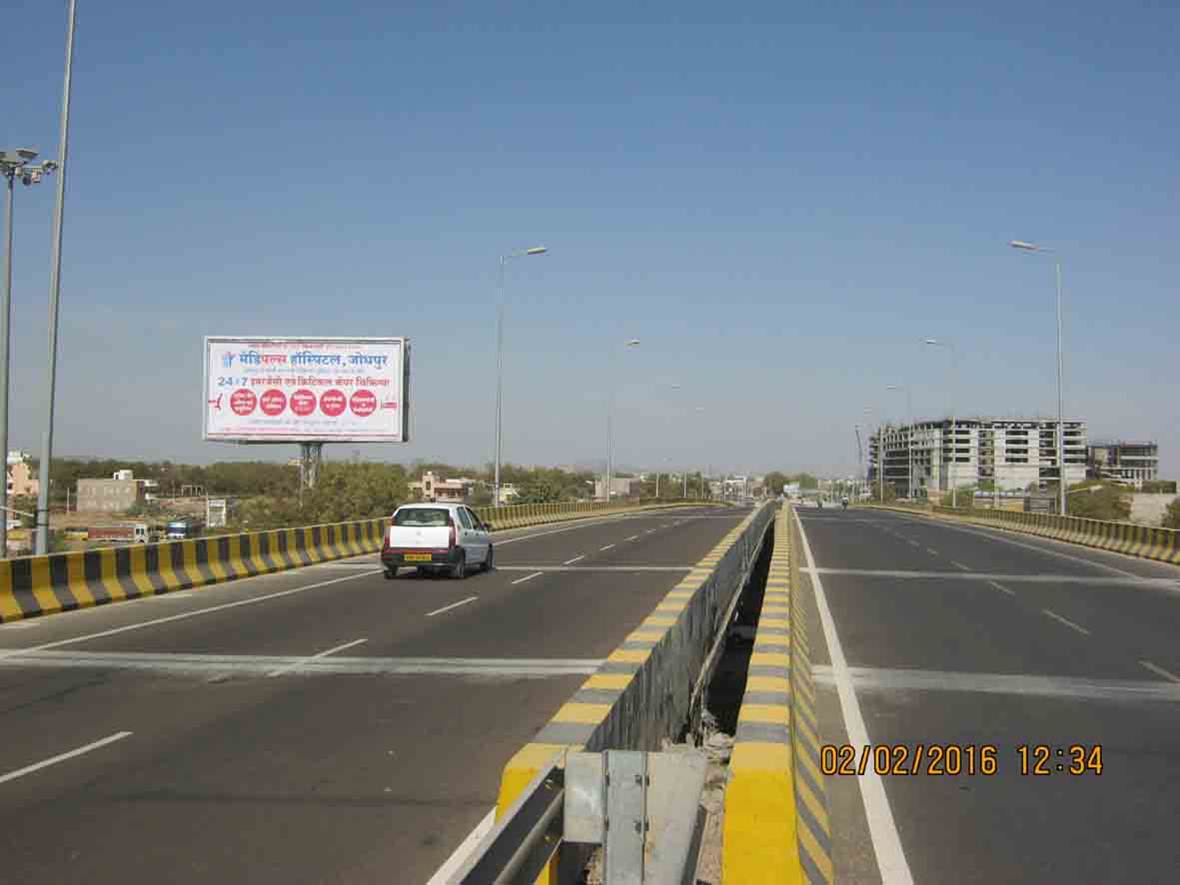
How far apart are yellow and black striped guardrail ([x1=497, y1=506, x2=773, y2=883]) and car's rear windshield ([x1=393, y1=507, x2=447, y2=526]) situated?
10.3m

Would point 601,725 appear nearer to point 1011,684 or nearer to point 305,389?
point 1011,684

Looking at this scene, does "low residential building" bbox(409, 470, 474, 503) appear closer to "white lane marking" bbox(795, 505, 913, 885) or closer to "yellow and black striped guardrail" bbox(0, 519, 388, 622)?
"yellow and black striped guardrail" bbox(0, 519, 388, 622)

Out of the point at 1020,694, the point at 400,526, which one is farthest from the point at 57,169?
the point at 1020,694

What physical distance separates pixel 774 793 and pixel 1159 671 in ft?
31.0

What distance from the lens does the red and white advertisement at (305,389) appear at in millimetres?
46094

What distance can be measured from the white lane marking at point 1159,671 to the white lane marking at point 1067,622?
2.47 meters

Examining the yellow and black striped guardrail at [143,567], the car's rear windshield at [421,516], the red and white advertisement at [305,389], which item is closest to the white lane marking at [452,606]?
the car's rear windshield at [421,516]

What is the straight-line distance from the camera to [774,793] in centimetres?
465

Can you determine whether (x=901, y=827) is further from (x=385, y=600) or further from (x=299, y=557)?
(x=299, y=557)

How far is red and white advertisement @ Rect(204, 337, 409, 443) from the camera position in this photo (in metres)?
46.1

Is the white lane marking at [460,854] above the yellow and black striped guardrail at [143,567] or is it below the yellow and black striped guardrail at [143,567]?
below

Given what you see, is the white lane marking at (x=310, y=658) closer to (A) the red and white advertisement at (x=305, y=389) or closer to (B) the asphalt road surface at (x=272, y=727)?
(B) the asphalt road surface at (x=272, y=727)

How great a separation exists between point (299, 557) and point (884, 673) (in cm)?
1761

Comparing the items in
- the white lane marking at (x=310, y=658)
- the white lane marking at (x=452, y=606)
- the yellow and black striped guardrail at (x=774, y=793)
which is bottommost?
the white lane marking at (x=310, y=658)
